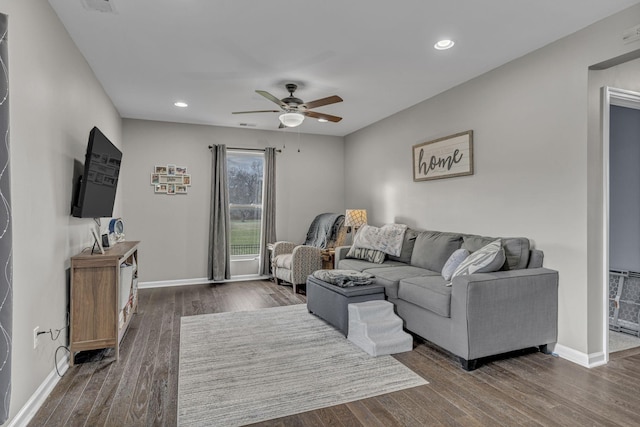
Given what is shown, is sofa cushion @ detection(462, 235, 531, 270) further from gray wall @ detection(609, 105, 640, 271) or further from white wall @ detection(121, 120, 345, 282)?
white wall @ detection(121, 120, 345, 282)

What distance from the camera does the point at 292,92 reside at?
4.18m

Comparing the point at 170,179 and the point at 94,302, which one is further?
the point at 170,179

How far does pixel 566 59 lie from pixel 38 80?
12.5 feet

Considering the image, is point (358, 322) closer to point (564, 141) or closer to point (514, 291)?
point (514, 291)

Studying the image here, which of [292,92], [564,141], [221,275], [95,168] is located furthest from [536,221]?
[221,275]

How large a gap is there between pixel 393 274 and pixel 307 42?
2319 millimetres

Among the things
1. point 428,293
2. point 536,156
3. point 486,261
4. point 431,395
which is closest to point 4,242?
point 431,395

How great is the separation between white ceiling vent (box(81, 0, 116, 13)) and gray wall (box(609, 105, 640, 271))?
4.68 metres

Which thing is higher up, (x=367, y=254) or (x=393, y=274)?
(x=367, y=254)

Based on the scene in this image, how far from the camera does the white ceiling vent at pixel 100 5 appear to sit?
96.3 inches

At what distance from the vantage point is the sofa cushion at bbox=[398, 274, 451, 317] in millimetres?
→ 2865

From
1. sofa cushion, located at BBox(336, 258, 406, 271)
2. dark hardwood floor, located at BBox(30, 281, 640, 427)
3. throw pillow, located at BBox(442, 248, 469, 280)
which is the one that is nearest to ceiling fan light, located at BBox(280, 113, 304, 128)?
sofa cushion, located at BBox(336, 258, 406, 271)

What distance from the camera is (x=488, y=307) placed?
273 cm

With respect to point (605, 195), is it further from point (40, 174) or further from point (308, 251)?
point (40, 174)
